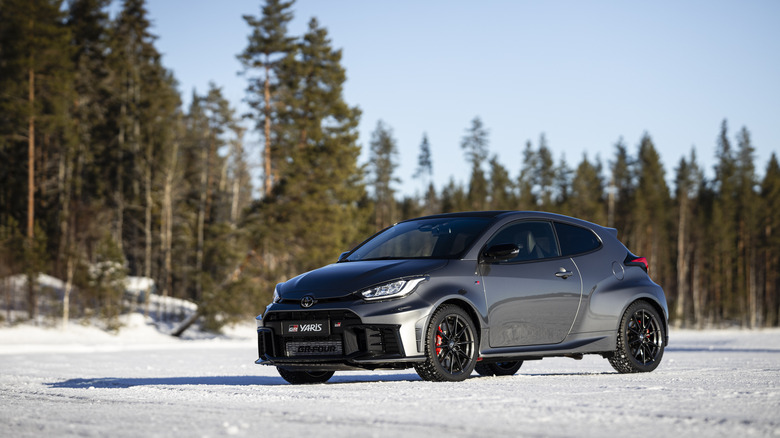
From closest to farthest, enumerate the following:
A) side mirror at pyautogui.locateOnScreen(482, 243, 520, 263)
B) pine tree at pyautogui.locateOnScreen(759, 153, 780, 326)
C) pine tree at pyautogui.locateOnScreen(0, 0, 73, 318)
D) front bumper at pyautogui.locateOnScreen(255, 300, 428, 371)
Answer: front bumper at pyautogui.locateOnScreen(255, 300, 428, 371) < side mirror at pyautogui.locateOnScreen(482, 243, 520, 263) < pine tree at pyautogui.locateOnScreen(0, 0, 73, 318) < pine tree at pyautogui.locateOnScreen(759, 153, 780, 326)

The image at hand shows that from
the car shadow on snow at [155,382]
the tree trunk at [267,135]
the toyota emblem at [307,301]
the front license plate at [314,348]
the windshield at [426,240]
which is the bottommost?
the car shadow on snow at [155,382]

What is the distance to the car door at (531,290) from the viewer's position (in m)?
8.73

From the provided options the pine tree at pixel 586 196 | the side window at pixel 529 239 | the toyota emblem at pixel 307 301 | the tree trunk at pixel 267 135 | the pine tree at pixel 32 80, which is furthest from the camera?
the pine tree at pixel 586 196

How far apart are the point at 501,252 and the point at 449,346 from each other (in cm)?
106

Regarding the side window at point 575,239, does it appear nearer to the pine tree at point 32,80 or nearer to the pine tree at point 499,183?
the pine tree at point 32,80

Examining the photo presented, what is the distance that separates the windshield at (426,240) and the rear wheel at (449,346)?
65 centimetres

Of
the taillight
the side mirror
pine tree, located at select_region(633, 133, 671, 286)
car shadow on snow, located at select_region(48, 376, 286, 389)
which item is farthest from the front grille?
pine tree, located at select_region(633, 133, 671, 286)

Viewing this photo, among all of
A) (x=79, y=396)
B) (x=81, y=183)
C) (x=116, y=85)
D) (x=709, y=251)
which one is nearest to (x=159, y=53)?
(x=116, y=85)

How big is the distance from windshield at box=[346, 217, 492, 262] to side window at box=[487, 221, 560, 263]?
23 cm

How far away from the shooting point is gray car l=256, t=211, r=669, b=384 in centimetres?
809

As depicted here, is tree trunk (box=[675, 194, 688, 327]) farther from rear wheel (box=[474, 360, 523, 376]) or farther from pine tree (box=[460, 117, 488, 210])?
rear wheel (box=[474, 360, 523, 376])

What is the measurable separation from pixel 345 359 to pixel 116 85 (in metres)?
51.1

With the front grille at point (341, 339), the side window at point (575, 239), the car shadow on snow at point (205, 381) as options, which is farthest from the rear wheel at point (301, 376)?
the side window at point (575, 239)

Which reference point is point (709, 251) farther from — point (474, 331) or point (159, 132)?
point (474, 331)
